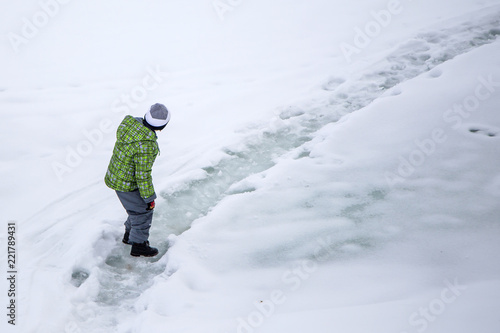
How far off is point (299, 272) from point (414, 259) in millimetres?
1013

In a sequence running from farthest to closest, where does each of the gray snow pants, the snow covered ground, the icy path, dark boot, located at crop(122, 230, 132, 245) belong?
dark boot, located at crop(122, 230, 132, 245), the gray snow pants, the icy path, the snow covered ground

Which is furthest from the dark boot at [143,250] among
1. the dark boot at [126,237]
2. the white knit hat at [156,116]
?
the white knit hat at [156,116]

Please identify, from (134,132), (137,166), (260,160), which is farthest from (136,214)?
(260,160)

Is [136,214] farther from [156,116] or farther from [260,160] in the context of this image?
[260,160]

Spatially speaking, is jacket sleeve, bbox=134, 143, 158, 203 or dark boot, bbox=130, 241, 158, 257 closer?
jacket sleeve, bbox=134, 143, 158, 203

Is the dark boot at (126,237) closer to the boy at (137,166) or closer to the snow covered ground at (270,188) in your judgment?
the snow covered ground at (270,188)

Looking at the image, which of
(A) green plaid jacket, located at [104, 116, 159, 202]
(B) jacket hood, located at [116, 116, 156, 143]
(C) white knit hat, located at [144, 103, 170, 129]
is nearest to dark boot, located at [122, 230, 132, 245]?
(A) green plaid jacket, located at [104, 116, 159, 202]

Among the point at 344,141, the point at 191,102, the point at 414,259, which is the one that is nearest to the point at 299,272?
the point at 414,259

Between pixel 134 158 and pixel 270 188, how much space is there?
1.72m

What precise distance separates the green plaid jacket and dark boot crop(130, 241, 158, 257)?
561mm

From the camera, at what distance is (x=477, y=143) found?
173 inches

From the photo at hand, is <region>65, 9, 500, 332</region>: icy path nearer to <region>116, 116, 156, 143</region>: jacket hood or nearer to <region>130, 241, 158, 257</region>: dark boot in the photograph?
<region>130, 241, 158, 257</region>: dark boot

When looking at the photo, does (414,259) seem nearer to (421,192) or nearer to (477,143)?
(421,192)

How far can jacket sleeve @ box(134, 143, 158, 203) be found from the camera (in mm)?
2992
